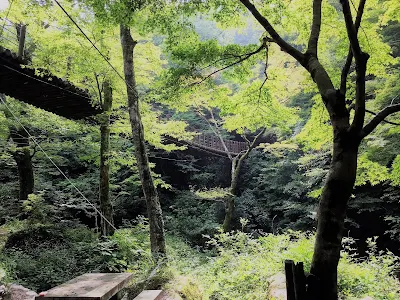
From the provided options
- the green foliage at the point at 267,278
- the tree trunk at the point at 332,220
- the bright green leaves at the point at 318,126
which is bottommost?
the green foliage at the point at 267,278

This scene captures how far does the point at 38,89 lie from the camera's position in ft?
16.3

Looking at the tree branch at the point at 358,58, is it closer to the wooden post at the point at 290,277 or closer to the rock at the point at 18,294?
the wooden post at the point at 290,277

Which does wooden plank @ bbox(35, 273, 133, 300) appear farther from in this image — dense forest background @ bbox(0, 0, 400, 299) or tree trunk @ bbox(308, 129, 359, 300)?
tree trunk @ bbox(308, 129, 359, 300)

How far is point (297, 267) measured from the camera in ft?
8.52

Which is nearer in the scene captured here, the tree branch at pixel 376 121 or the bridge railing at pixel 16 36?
the tree branch at pixel 376 121

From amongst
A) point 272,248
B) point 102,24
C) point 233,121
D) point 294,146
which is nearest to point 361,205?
point 294,146

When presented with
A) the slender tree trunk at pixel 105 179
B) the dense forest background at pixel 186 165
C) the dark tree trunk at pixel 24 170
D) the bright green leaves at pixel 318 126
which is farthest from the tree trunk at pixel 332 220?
the dark tree trunk at pixel 24 170

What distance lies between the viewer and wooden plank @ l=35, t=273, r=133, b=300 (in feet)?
7.64

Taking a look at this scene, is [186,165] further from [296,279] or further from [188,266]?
[296,279]

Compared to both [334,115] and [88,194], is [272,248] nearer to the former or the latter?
[334,115]

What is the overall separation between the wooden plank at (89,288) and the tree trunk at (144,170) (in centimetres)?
232

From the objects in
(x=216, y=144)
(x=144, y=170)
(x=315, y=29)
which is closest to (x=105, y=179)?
(x=144, y=170)

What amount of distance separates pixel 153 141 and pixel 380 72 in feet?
17.7

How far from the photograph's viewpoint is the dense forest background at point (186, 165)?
182 inches
